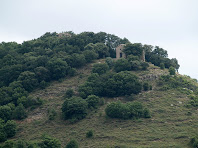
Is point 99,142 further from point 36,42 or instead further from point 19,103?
point 36,42

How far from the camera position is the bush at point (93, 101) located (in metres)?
60.4

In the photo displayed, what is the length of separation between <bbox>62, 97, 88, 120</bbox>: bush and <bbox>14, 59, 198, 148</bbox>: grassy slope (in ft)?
3.97

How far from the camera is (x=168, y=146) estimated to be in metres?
47.1

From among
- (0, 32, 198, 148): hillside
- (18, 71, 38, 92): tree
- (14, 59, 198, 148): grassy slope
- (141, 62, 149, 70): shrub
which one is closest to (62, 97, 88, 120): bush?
(0, 32, 198, 148): hillside

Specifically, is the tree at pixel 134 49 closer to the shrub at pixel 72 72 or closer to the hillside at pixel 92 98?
the hillside at pixel 92 98

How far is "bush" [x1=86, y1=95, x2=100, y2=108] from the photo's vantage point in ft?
198

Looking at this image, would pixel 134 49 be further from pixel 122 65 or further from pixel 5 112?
pixel 5 112

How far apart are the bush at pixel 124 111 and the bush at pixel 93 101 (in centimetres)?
444

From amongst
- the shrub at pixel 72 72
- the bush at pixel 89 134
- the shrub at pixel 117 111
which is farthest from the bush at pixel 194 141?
the shrub at pixel 72 72

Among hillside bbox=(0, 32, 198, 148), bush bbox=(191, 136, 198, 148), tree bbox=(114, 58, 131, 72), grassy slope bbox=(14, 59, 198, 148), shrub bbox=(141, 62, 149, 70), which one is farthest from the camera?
shrub bbox=(141, 62, 149, 70)

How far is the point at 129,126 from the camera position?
177ft

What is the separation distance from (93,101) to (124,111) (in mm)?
7184

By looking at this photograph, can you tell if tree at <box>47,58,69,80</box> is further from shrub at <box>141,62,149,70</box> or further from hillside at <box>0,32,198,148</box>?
shrub at <box>141,62,149,70</box>

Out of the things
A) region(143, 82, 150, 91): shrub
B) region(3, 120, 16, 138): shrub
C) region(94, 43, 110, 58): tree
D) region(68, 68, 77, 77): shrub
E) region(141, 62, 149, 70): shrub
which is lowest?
region(3, 120, 16, 138): shrub
